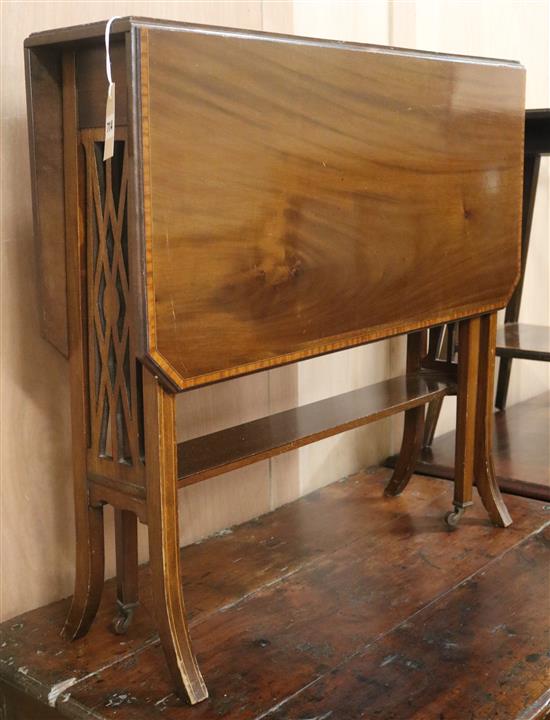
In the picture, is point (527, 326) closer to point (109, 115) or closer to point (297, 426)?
point (297, 426)

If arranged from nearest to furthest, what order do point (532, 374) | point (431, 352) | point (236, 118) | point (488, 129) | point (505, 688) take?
point (236, 118) < point (505, 688) < point (488, 129) < point (431, 352) < point (532, 374)

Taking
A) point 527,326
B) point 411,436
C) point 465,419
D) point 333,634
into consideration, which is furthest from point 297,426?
point 527,326

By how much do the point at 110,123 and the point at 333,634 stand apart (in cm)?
102

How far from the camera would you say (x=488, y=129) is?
83.4 inches

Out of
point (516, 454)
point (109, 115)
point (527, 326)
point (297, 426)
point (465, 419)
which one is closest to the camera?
point (109, 115)

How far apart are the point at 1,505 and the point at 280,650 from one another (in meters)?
0.60

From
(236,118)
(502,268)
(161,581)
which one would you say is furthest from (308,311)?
(502,268)

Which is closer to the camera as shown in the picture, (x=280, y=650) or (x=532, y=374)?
(x=280, y=650)

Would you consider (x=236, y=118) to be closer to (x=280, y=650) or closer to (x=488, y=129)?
(x=488, y=129)

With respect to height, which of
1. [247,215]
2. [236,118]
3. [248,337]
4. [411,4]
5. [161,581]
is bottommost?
[161,581]

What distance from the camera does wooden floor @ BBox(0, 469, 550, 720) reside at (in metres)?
1.61

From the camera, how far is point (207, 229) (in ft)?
4.96

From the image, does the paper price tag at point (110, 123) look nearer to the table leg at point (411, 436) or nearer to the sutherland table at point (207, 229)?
the sutherland table at point (207, 229)

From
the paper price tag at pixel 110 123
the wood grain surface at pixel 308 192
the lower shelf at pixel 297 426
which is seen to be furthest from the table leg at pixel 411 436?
the paper price tag at pixel 110 123
